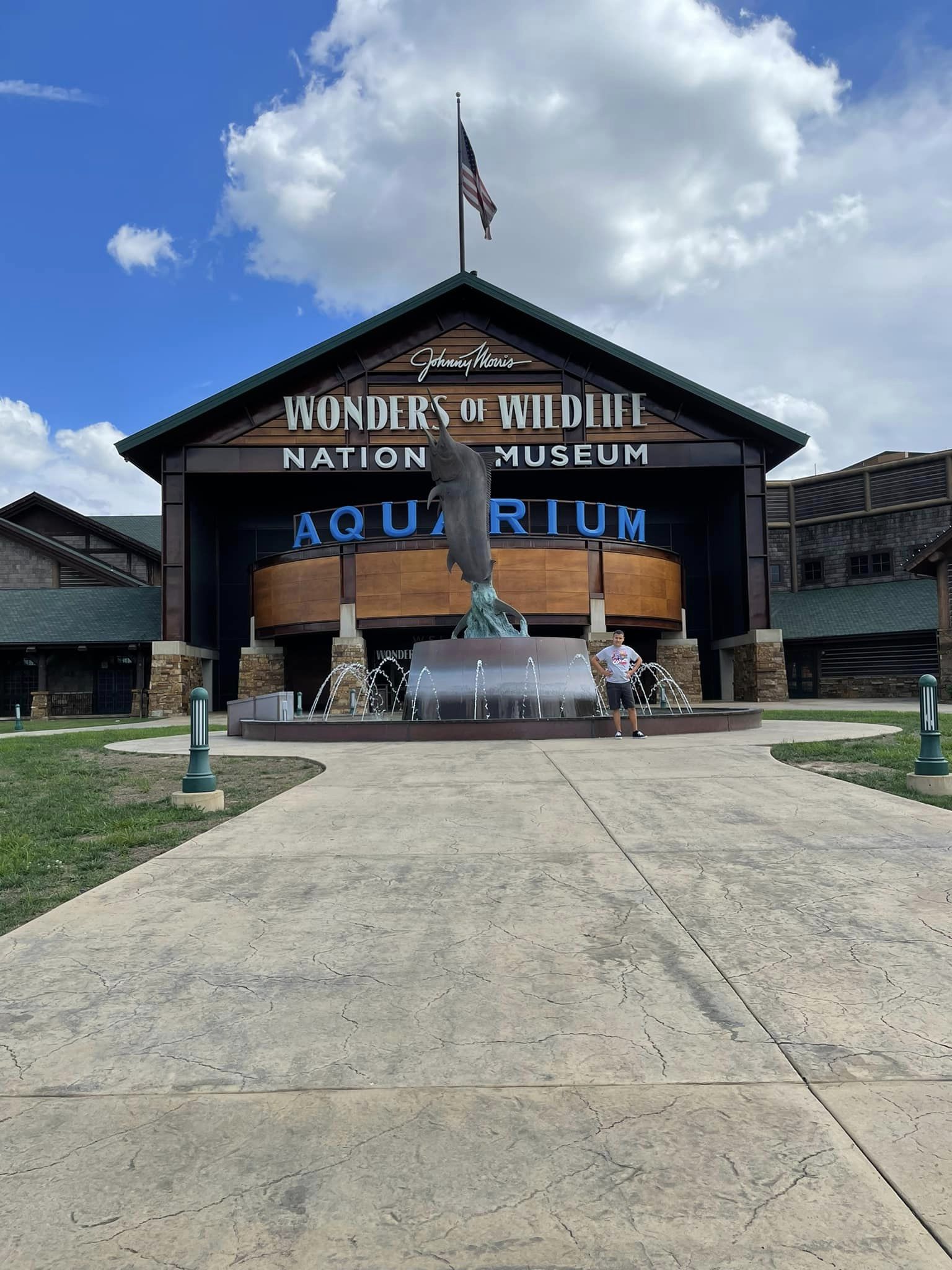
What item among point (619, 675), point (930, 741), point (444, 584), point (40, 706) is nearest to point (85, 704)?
point (40, 706)

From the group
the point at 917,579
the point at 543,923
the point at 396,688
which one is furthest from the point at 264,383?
the point at 543,923

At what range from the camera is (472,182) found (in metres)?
35.8

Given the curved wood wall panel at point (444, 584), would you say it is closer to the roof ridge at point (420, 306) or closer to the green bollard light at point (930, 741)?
the roof ridge at point (420, 306)

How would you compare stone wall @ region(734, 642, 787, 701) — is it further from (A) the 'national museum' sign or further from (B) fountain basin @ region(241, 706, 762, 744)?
(B) fountain basin @ region(241, 706, 762, 744)

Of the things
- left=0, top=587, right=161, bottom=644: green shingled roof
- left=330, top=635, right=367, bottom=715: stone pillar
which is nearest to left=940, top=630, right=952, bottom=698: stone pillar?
left=330, top=635, right=367, bottom=715: stone pillar

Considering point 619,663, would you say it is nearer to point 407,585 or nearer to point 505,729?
point 505,729

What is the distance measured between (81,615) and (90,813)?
33.8 metres

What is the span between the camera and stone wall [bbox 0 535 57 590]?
42.2m

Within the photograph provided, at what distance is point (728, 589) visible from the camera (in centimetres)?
3897

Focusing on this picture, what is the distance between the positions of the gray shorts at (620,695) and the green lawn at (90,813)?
17.3 ft

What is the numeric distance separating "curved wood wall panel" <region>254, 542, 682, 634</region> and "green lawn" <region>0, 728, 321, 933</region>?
743 inches

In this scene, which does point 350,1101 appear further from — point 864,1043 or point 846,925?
point 846,925

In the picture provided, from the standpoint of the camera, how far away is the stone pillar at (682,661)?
120ft

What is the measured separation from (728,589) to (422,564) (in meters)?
14.9
